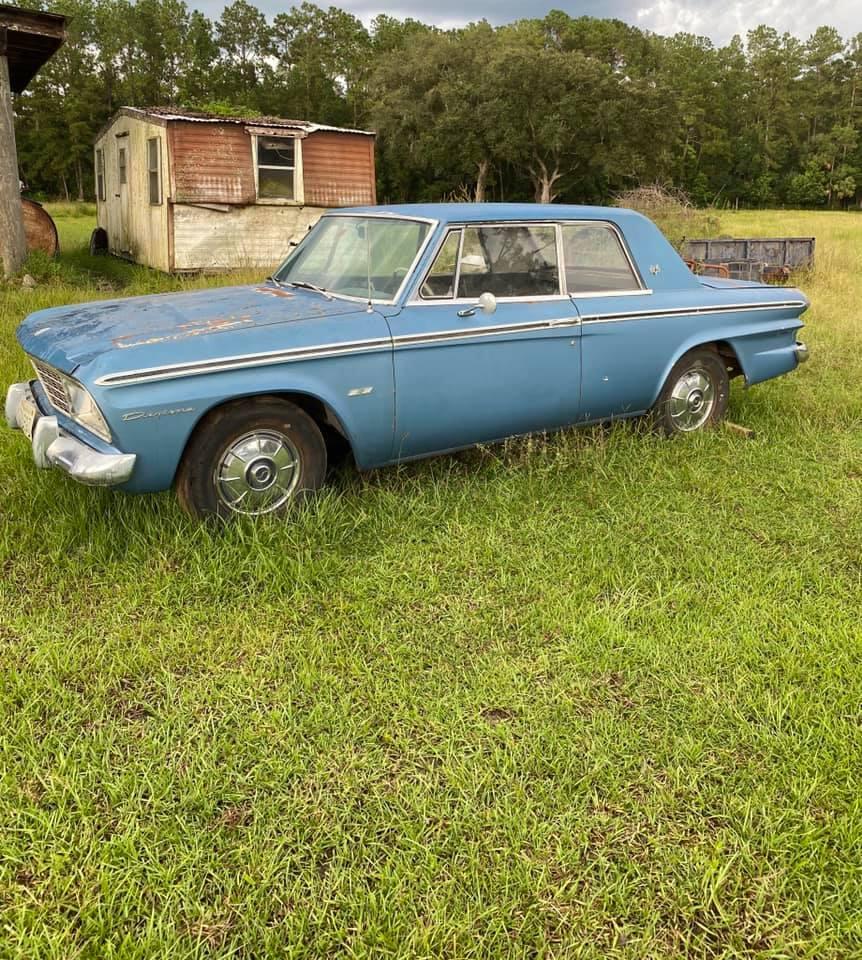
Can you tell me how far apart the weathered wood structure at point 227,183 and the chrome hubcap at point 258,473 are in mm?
11483

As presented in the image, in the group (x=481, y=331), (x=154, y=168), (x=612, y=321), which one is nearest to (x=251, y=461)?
(x=481, y=331)

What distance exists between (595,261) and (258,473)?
261 cm

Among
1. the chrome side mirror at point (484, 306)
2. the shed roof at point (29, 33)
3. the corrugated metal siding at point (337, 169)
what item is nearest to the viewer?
the chrome side mirror at point (484, 306)

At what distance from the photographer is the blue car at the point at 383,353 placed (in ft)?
11.9

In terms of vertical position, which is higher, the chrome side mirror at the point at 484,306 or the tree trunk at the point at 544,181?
the tree trunk at the point at 544,181

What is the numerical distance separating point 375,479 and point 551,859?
9.49 feet

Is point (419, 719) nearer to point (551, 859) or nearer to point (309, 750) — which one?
point (309, 750)

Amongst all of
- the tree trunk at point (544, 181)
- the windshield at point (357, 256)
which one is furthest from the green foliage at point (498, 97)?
the windshield at point (357, 256)

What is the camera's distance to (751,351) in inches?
228

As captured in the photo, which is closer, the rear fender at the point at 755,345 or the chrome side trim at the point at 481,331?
the chrome side trim at the point at 481,331

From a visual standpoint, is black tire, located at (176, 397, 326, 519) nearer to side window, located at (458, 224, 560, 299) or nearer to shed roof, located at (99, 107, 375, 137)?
side window, located at (458, 224, 560, 299)

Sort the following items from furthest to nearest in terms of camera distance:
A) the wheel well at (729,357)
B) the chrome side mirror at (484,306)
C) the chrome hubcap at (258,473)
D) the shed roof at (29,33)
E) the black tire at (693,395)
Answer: the shed roof at (29,33) → the wheel well at (729,357) → the black tire at (693,395) → the chrome side mirror at (484,306) → the chrome hubcap at (258,473)

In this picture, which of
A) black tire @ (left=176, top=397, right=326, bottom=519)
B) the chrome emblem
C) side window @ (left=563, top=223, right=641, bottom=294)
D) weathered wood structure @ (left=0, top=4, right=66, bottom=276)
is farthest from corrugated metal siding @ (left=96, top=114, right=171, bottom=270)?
the chrome emblem

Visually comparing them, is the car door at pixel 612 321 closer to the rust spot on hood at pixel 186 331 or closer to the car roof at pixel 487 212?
the car roof at pixel 487 212
